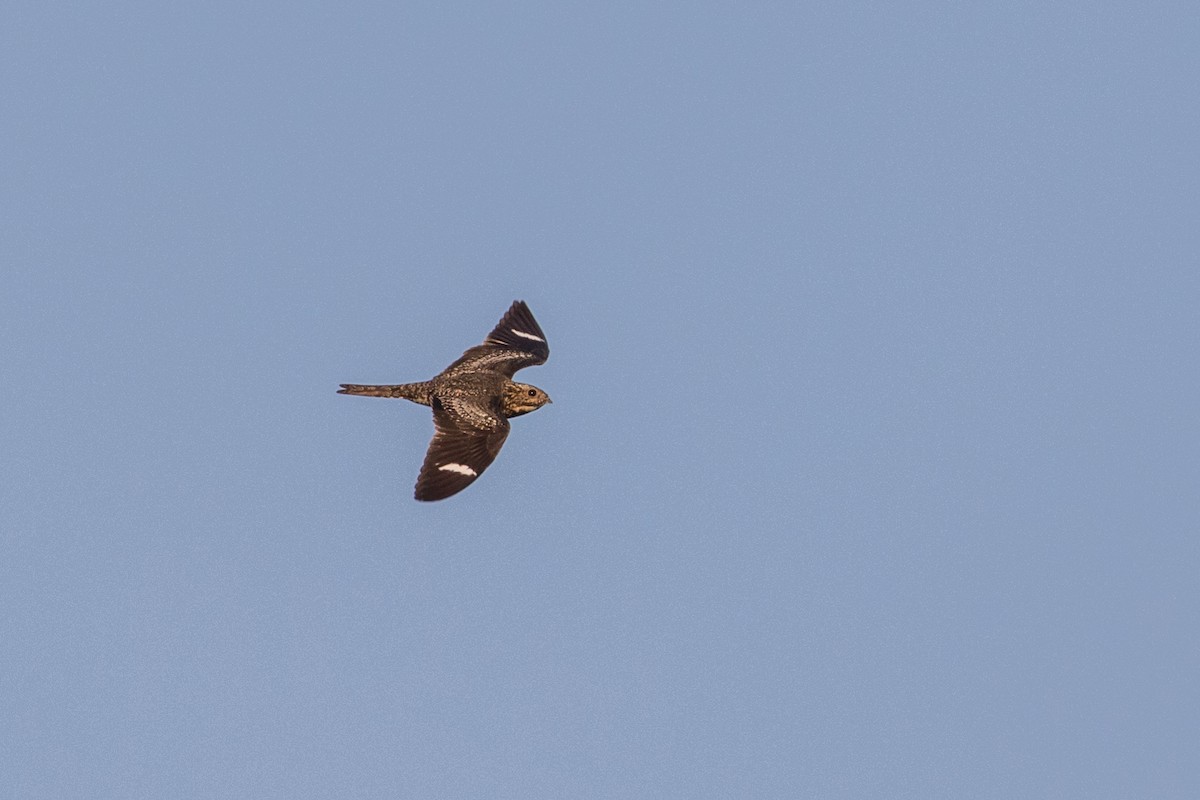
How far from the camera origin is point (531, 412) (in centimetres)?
2989

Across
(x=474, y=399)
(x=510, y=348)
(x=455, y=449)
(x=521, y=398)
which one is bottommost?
(x=455, y=449)

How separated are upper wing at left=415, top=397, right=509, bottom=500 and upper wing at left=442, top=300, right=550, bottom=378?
2.32 m

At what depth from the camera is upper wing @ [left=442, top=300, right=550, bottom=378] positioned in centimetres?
3083

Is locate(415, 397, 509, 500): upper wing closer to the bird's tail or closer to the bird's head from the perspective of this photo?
the bird's tail

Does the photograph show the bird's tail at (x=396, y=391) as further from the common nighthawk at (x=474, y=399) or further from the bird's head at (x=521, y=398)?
the bird's head at (x=521, y=398)

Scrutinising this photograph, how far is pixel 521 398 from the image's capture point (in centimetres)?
2945

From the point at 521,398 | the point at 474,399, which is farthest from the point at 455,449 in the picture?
the point at 521,398

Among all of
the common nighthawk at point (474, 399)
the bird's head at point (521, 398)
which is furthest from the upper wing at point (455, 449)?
the bird's head at point (521, 398)

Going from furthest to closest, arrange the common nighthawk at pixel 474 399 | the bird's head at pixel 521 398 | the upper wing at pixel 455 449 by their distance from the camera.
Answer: the bird's head at pixel 521 398 → the common nighthawk at pixel 474 399 → the upper wing at pixel 455 449

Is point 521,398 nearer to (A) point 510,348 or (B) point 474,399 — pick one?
(B) point 474,399

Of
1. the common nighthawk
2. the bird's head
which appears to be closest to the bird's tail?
the common nighthawk

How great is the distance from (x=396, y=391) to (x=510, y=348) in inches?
149

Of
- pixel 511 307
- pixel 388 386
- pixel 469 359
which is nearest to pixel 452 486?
pixel 388 386

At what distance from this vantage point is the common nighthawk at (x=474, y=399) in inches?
1044
